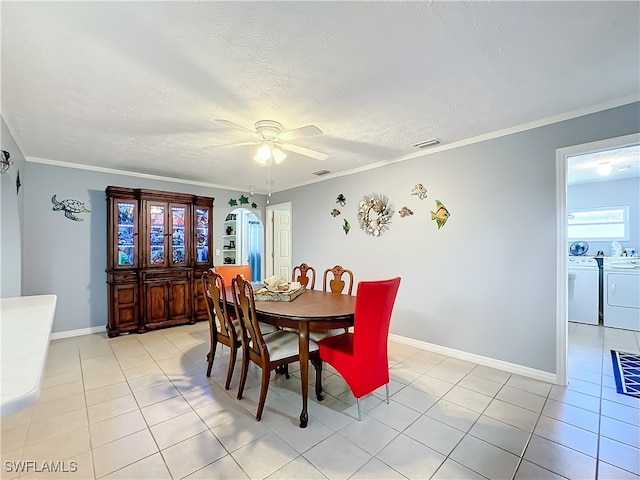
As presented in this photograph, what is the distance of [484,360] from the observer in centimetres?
315

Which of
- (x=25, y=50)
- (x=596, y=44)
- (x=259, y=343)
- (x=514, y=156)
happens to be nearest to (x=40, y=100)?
(x=25, y=50)

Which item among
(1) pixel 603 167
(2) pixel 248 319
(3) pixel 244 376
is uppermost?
(1) pixel 603 167

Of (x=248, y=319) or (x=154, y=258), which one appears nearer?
(x=248, y=319)

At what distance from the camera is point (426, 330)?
3.64m

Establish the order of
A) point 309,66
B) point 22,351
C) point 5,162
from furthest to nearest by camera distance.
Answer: point 5,162 → point 309,66 → point 22,351

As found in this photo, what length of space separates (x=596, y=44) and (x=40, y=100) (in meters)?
3.94

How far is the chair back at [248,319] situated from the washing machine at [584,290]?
534 cm

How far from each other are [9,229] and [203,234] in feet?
7.70

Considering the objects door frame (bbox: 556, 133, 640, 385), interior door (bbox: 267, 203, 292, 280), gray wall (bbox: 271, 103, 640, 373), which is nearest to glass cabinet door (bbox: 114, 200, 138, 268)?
interior door (bbox: 267, 203, 292, 280)

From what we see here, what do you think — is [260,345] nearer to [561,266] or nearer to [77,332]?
[561,266]

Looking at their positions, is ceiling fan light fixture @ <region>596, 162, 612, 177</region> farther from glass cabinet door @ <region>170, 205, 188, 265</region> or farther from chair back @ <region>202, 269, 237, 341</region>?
glass cabinet door @ <region>170, 205, 188, 265</region>

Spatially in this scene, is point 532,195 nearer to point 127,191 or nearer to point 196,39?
point 196,39

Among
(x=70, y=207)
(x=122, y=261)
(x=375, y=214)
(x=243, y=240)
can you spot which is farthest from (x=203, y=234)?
(x=375, y=214)

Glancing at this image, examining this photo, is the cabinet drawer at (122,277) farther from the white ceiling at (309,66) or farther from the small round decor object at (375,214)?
the small round decor object at (375,214)
